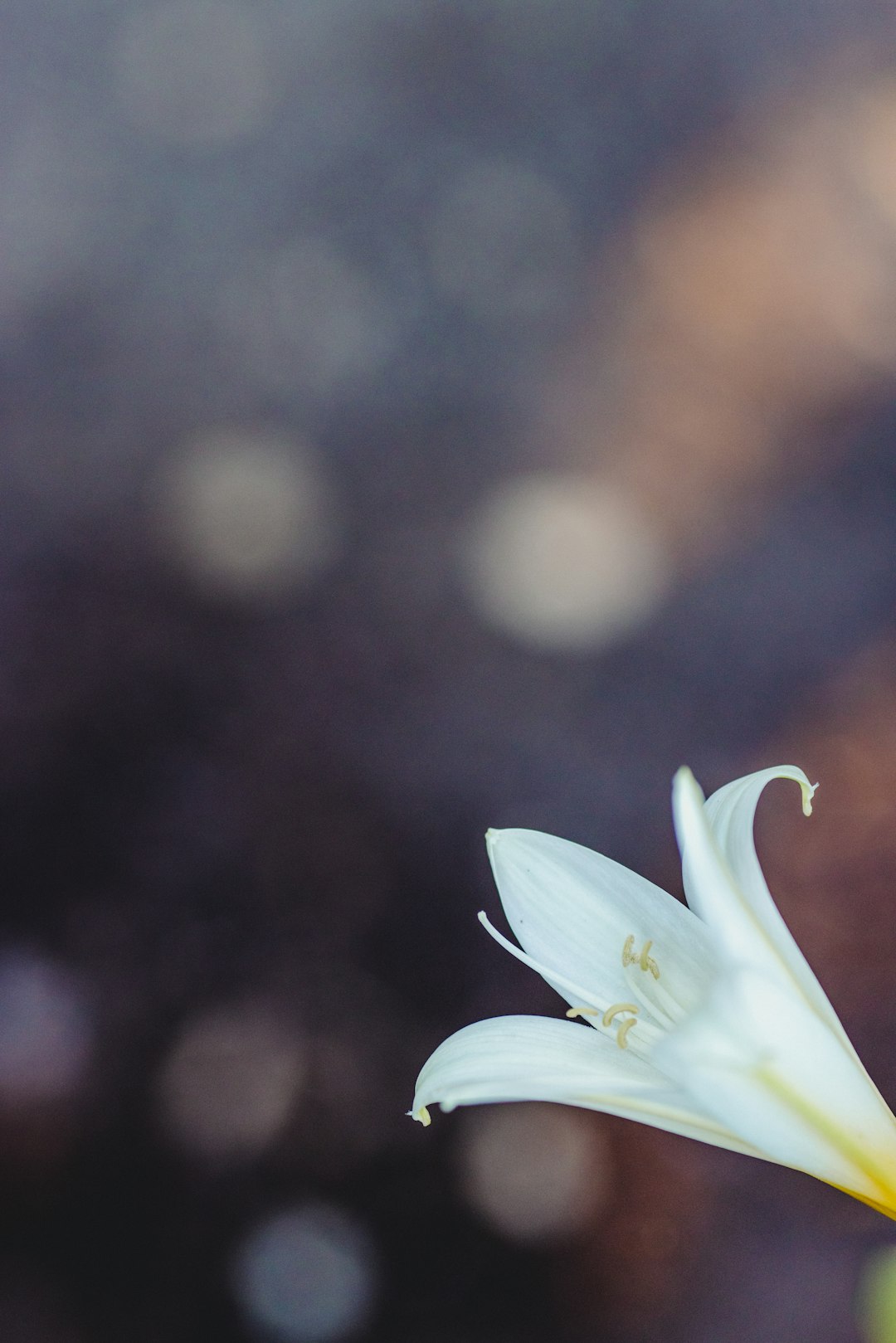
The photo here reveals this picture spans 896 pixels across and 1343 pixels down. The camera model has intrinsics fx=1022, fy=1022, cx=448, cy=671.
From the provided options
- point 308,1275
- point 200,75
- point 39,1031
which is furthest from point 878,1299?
point 200,75

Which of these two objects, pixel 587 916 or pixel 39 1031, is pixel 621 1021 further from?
pixel 39 1031

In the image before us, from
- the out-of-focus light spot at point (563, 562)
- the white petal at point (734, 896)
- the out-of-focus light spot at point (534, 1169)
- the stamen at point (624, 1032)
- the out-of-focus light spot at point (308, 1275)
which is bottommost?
the out-of-focus light spot at point (308, 1275)

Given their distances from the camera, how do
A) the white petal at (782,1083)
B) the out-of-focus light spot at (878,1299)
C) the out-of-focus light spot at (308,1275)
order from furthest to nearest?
the out-of-focus light spot at (308,1275) → the out-of-focus light spot at (878,1299) → the white petal at (782,1083)

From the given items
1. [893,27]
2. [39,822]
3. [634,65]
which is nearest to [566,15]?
[634,65]

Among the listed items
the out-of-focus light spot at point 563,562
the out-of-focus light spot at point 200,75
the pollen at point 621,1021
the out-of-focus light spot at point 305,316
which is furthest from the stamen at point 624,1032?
the out-of-focus light spot at point 200,75

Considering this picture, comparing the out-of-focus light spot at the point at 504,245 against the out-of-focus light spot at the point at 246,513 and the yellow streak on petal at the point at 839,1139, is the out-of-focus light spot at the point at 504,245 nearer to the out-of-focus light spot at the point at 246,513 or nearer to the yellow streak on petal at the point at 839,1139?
the out-of-focus light spot at the point at 246,513

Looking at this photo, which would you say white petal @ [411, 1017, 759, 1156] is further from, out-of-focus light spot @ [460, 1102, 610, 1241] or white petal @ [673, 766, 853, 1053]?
out-of-focus light spot @ [460, 1102, 610, 1241]

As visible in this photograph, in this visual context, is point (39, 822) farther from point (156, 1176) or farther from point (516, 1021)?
point (516, 1021)
